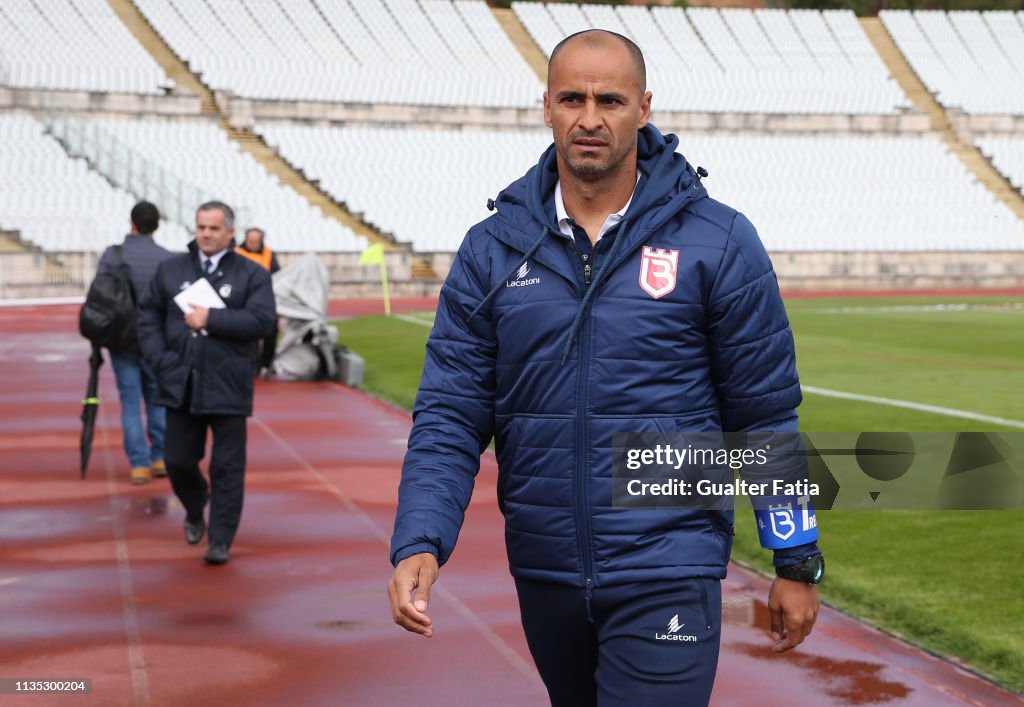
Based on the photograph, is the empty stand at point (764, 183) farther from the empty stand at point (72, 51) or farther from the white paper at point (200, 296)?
the white paper at point (200, 296)

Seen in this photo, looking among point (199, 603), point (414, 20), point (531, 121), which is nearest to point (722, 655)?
point (199, 603)

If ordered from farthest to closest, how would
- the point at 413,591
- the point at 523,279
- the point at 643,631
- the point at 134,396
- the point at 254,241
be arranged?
the point at 254,241, the point at 134,396, the point at 523,279, the point at 643,631, the point at 413,591

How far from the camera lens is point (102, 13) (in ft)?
169

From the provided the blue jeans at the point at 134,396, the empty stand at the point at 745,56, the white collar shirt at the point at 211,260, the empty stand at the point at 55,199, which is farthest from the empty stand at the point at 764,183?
the white collar shirt at the point at 211,260

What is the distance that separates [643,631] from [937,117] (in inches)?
2214

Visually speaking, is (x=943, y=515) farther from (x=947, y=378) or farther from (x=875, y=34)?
(x=875, y=34)

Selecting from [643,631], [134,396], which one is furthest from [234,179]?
[643,631]

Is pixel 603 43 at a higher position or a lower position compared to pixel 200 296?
higher

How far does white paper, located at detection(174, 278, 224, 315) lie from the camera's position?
8391mm

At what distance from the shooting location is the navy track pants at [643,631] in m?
3.17

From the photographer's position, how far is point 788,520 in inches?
129

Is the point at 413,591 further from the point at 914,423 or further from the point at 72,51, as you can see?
the point at 72,51

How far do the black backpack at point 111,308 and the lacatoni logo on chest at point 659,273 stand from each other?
7999 millimetres

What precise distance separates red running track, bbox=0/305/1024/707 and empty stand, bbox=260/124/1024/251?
112 feet
